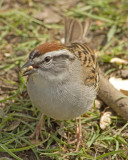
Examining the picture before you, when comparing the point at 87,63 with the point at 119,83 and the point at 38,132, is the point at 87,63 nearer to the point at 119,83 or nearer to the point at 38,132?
the point at 119,83

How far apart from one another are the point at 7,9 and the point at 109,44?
1.94 m

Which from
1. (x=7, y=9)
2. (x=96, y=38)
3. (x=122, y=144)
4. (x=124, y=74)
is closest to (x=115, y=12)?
(x=96, y=38)

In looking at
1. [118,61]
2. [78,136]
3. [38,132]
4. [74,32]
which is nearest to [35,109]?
[38,132]

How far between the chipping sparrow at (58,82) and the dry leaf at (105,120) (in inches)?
20.9

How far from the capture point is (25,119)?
419cm

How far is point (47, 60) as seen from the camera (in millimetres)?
3277

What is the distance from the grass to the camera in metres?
3.82

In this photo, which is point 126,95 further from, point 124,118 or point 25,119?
point 25,119

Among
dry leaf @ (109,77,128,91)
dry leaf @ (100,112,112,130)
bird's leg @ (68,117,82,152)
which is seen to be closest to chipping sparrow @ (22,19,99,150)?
bird's leg @ (68,117,82,152)

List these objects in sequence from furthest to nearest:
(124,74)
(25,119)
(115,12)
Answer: (115,12) → (124,74) → (25,119)

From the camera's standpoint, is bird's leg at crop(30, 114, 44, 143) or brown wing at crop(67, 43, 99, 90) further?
bird's leg at crop(30, 114, 44, 143)

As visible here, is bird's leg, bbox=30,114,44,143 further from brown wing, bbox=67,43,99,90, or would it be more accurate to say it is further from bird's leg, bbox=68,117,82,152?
brown wing, bbox=67,43,99,90

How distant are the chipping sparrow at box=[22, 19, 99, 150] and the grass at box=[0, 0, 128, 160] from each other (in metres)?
0.49

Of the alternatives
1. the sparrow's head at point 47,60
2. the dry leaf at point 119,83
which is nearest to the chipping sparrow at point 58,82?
the sparrow's head at point 47,60
